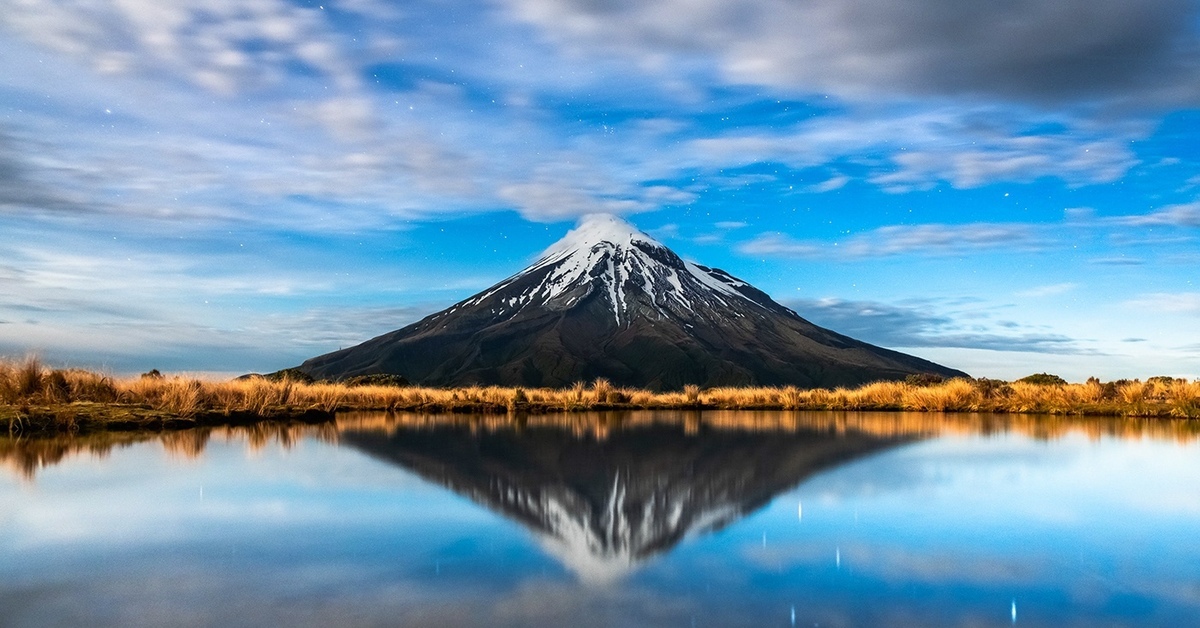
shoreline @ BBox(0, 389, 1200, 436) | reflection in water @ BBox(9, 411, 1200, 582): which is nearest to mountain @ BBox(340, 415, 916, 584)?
reflection in water @ BBox(9, 411, 1200, 582)

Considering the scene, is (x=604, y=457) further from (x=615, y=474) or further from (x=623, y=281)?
(x=623, y=281)

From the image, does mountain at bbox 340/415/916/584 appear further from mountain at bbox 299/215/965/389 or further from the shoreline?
mountain at bbox 299/215/965/389

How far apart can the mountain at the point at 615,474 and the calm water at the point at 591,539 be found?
43 millimetres

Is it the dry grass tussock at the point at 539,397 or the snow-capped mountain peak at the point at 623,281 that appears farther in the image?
the snow-capped mountain peak at the point at 623,281

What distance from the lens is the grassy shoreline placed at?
13.2m

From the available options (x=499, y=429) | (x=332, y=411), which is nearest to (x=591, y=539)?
(x=499, y=429)

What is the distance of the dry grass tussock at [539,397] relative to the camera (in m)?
15.0

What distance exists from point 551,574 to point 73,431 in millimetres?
10749

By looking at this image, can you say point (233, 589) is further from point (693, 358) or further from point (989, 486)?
point (693, 358)

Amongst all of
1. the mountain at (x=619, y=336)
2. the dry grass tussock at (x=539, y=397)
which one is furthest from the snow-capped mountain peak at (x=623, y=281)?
the dry grass tussock at (x=539, y=397)

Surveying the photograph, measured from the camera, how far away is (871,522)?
528cm

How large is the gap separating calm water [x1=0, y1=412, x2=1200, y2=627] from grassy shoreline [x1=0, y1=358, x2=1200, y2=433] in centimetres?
453

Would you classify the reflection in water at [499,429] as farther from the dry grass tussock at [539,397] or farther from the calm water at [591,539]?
the dry grass tussock at [539,397]

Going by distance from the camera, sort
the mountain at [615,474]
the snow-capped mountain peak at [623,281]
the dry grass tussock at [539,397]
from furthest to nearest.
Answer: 1. the snow-capped mountain peak at [623,281]
2. the dry grass tussock at [539,397]
3. the mountain at [615,474]
